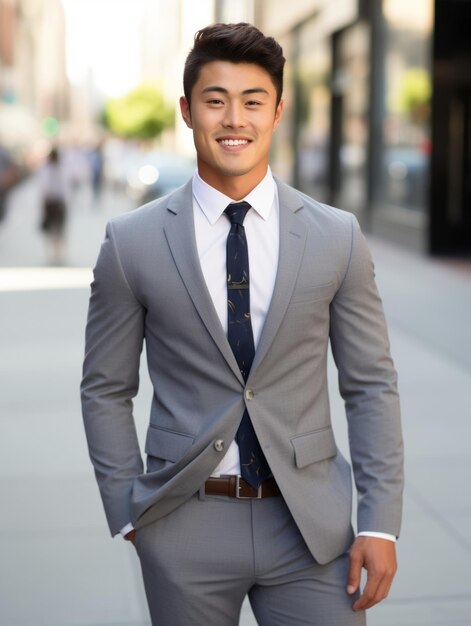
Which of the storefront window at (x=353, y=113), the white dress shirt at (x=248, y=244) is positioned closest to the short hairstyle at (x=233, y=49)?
the white dress shirt at (x=248, y=244)

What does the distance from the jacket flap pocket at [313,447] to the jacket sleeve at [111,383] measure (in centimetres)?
40

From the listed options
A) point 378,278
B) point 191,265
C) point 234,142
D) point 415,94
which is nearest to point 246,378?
point 191,265

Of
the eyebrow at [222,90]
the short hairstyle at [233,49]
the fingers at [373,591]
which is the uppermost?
the short hairstyle at [233,49]

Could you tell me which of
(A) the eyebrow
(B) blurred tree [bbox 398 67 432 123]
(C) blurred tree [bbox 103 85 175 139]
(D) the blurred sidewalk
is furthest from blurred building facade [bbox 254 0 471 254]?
(C) blurred tree [bbox 103 85 175 139]

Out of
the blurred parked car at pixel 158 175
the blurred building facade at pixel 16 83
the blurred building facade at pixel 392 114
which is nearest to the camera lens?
the blurred building facade at pixel 392 114

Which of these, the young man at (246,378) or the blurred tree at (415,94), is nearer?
the young man at (246,378)

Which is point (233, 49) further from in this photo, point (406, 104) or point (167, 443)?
point (406, 104)

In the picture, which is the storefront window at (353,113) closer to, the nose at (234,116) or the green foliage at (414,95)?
the green foliage at (414,95)

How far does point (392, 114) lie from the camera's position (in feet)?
70.3

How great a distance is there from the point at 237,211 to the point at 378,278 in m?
13.2

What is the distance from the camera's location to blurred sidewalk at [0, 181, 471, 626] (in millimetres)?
4691

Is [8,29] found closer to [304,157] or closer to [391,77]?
[304,157]

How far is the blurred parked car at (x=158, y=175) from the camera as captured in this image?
1059 inches

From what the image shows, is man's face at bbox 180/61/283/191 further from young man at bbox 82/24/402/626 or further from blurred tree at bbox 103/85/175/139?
blurred tree at bbox 103/85/175/139
